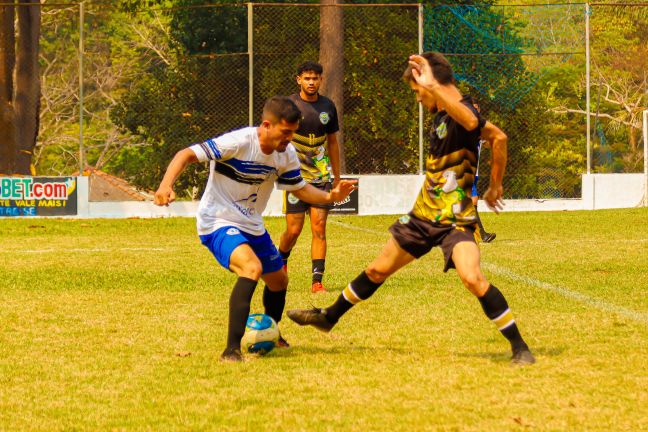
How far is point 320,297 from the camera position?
34.4 ft

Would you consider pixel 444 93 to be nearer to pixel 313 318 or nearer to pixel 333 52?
pixel 313 318

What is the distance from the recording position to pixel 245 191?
7.30m

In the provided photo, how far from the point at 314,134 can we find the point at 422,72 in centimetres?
429

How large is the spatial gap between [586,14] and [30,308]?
18.3 meters

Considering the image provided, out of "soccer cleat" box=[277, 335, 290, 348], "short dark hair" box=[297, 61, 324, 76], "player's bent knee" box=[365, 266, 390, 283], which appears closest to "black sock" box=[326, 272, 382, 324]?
"player's bent knee" box=[365, 266, 390, 283]

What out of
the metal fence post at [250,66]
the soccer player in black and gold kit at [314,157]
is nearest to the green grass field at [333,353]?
the soccer player in black and gold kit at [314,157]

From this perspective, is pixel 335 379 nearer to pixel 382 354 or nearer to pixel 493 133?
pixel 382 354

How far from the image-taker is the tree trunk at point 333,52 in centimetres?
2606

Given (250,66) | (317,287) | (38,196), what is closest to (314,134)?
(317,287)

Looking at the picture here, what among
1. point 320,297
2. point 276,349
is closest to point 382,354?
point 276,349

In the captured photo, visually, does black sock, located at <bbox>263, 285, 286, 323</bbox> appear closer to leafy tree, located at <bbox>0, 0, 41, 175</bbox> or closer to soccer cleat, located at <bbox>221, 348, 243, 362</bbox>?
soccer cleat, located at <bbox>221, 348, 243, 362</bbox>

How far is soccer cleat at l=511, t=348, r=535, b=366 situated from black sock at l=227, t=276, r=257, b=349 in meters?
1.60

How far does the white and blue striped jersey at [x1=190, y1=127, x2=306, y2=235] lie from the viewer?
7.16 meters

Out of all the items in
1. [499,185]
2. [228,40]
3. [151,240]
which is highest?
[228,40]
